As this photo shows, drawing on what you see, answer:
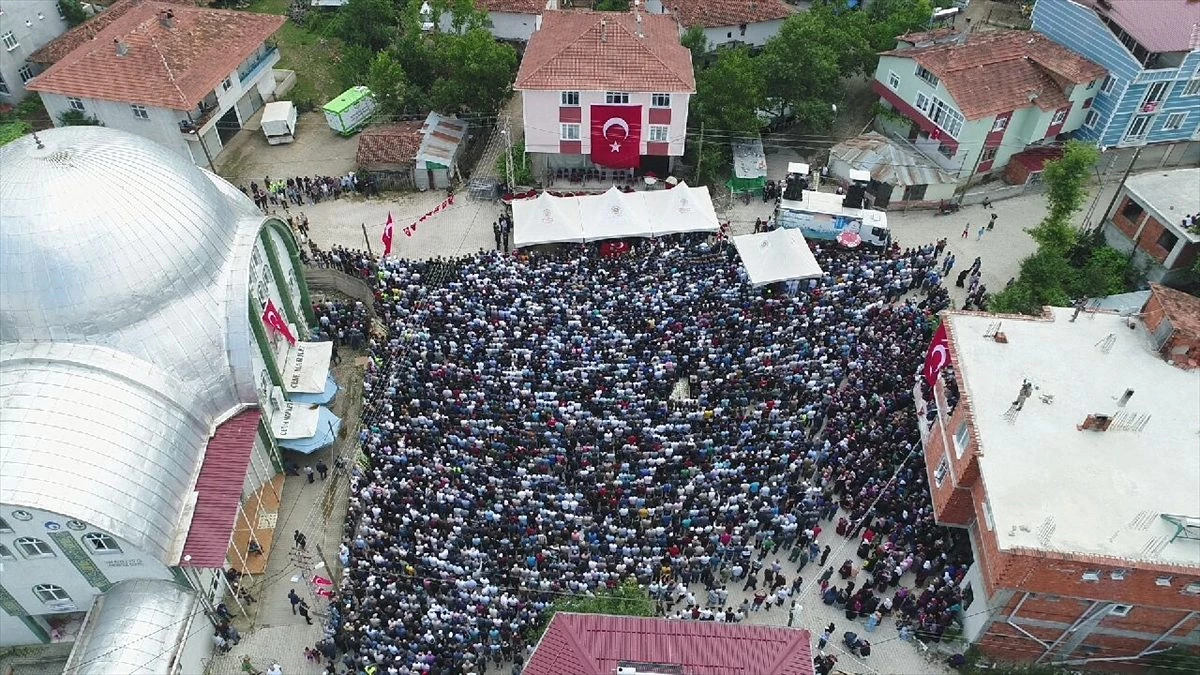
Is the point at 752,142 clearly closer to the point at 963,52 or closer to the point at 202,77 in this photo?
the point at 963,52

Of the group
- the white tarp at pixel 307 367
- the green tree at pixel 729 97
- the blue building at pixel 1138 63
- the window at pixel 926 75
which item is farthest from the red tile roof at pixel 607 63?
the blue building at pixel 1138 63

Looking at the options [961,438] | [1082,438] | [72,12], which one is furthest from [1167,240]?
[72,12]

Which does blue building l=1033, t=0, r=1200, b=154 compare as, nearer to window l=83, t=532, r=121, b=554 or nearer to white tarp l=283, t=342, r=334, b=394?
white tarp l=283, t=342, r=334, b=394

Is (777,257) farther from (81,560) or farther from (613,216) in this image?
(81,560)

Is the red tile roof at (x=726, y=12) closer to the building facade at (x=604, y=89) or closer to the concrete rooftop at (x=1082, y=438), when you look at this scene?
the building facade at (x=604, y=89)

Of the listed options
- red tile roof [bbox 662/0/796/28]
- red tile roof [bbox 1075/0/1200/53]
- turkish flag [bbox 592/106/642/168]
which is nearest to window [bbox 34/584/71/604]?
turkish flag [bbox 592/106/642/168]

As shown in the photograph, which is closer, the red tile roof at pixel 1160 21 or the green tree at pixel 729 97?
the red tile roof at pixel 1160 21
